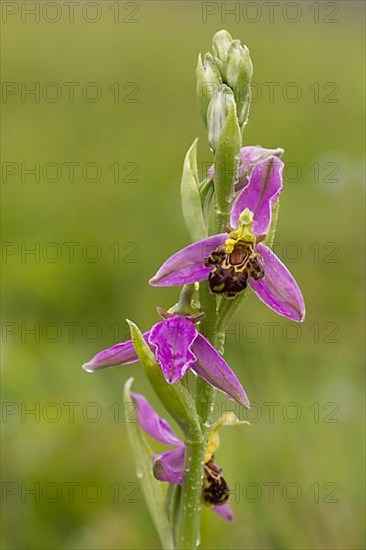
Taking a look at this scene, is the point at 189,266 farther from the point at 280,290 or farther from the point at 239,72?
the point at 239,72

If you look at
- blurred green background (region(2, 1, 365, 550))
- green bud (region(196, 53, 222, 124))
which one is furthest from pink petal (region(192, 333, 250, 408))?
blurred green background (region(2, 1, 365, 550))

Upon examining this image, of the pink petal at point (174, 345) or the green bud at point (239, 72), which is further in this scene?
the green bud at point (239, 72)

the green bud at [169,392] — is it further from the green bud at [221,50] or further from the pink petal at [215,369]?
the green bud at [221,50]

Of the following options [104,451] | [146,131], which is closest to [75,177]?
[146,131]

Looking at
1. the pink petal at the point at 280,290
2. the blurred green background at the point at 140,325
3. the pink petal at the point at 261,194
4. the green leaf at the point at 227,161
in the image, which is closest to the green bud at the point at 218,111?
the green leaf at the point at 227,161

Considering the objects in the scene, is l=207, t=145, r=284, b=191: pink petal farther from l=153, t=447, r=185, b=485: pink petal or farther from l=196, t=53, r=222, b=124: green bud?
l=153, t=447, r=185, b=485: pink petal

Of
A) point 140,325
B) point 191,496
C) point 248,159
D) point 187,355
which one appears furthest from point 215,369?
point 140,325

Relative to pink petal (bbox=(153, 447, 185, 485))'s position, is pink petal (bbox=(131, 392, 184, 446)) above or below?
above
